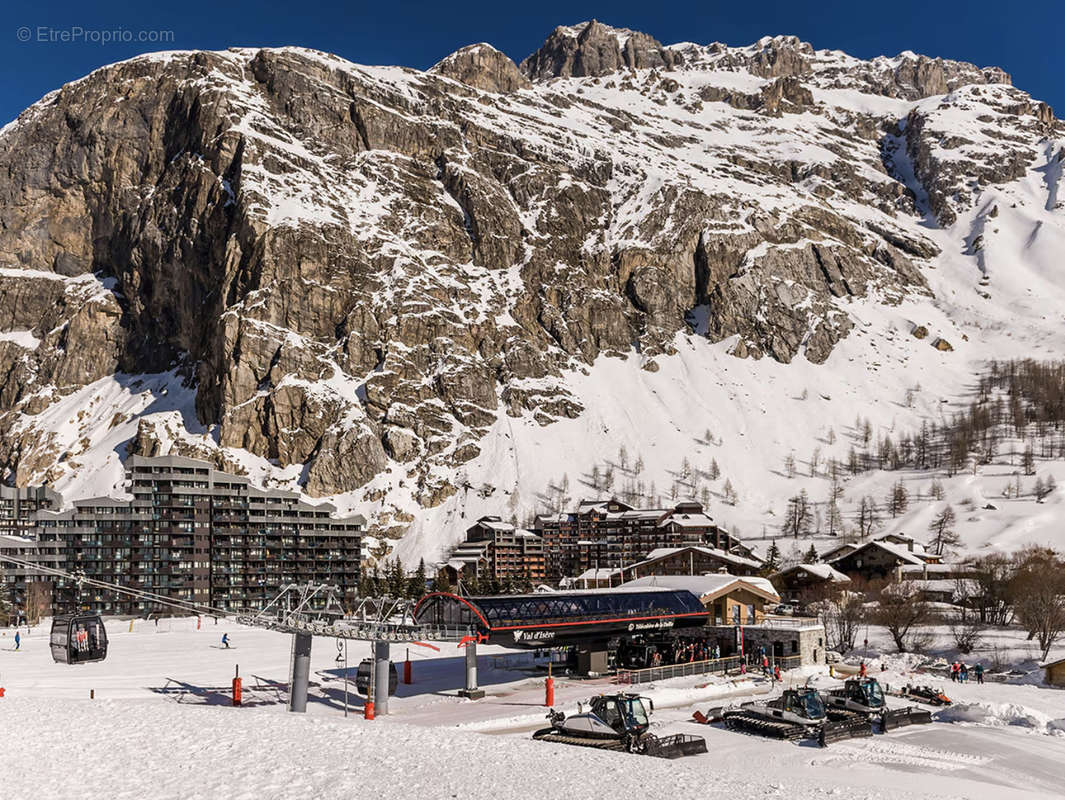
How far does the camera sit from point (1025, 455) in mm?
177750

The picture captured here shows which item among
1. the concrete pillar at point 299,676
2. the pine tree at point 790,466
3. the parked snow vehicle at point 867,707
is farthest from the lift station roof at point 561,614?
the pine tree at point 790,466

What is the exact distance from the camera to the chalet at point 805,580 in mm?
110688

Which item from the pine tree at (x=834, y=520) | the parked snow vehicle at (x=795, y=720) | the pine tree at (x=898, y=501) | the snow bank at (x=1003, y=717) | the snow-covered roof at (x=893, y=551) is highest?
the pine tree at (x=898, y=501)

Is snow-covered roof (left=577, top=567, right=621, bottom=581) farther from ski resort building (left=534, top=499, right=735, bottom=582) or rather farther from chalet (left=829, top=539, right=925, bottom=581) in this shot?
chalet (left=829, top=539, right=925, bottom=581)

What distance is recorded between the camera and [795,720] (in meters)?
40.0

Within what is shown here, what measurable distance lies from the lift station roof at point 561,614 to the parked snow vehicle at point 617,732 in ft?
39.4

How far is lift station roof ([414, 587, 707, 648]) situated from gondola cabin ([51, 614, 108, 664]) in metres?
26.8

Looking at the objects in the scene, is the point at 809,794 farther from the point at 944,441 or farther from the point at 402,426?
the point at 944,441

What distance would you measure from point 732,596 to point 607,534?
93.6 meters

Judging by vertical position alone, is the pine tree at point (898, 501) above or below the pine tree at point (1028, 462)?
below

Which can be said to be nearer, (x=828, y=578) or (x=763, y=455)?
(x=828, y=578)

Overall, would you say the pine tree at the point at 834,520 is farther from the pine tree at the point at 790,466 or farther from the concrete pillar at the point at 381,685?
the concrete pillar at the point at 381,685

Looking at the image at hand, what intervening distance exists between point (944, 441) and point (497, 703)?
7004 inches

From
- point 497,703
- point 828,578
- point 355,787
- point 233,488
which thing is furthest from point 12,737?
point 233,488
